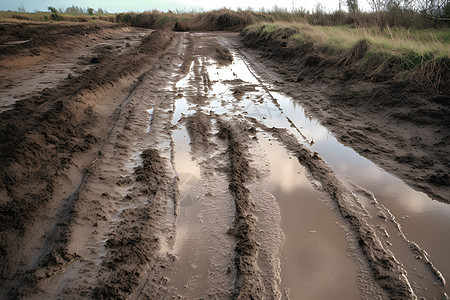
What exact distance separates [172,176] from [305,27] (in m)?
11.0

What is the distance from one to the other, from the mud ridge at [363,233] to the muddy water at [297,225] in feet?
0.29

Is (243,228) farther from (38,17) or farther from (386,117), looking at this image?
(38,17)

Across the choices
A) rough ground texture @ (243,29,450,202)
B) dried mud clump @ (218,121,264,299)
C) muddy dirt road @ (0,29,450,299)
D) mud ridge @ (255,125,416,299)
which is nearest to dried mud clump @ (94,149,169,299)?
muddy dirt road @ (0,29,450,299)

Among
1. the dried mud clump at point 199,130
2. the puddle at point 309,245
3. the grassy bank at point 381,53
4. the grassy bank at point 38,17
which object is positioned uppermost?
the grassy bank at point 38,17

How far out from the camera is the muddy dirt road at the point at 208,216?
227 centimetres

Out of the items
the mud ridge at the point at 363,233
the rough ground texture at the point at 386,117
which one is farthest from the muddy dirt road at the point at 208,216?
the rough ground texture at the point at 386,117

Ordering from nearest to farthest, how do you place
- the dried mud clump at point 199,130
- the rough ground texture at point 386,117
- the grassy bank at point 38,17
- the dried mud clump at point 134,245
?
the dried mud clump at point 134,245 < the rough ground texture at point 386,117 < the dried mud clump at point 199,130 < the grassy bank at point 38,17

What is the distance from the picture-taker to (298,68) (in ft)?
30.0

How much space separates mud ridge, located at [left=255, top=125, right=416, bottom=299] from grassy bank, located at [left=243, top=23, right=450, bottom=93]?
10.8 feet

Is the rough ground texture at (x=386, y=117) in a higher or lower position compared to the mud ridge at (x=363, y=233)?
higher

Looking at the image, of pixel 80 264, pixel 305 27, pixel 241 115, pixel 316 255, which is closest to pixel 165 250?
pixel 80 264

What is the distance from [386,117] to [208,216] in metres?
4.22

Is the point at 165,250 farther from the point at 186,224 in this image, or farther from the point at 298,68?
the point at 298,68

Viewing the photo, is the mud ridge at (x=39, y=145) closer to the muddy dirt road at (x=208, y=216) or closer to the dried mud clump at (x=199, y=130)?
the muddy dirt road at (x=208, y=216)
